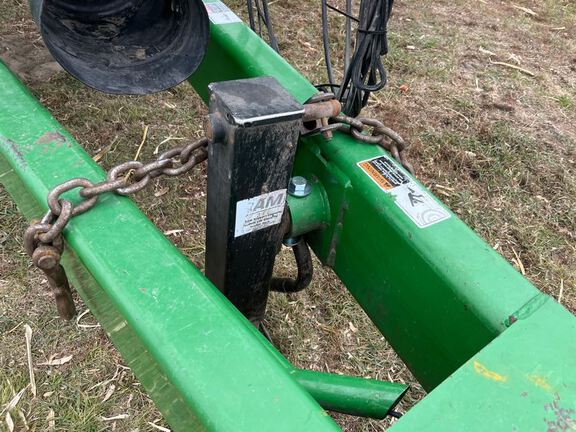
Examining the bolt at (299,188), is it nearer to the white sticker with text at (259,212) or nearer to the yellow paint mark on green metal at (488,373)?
the white sticker with text at (259,212)

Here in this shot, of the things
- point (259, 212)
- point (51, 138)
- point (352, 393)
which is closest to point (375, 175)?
point (259, 212)

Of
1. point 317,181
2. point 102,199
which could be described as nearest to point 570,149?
point 317,181

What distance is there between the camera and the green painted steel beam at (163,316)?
29.9 inches

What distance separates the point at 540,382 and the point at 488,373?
78 millimetres

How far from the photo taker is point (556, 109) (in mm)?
3363

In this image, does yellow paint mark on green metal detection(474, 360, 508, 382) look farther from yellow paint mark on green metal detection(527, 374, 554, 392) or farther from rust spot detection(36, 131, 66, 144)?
rust spot detection(36, 131, 66, 144)

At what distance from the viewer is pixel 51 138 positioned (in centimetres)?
115

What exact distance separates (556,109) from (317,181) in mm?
2660

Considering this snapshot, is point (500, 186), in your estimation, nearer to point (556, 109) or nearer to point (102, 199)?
point (556, 109)

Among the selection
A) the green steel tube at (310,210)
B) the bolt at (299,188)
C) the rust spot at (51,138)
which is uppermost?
the rust spot at (51,138)

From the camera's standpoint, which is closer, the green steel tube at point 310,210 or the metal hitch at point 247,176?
the metal hitch at point 247,176

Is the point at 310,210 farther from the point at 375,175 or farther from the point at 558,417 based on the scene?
the point at 558,417

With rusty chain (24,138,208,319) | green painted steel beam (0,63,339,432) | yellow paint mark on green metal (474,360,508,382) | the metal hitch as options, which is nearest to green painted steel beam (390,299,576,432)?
yellow paint mark on green metal (474,360,508,382)

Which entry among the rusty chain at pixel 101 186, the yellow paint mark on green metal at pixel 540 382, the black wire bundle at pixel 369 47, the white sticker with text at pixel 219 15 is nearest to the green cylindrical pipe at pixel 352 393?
the yellow paint mark on green metal at pixel 540 382
